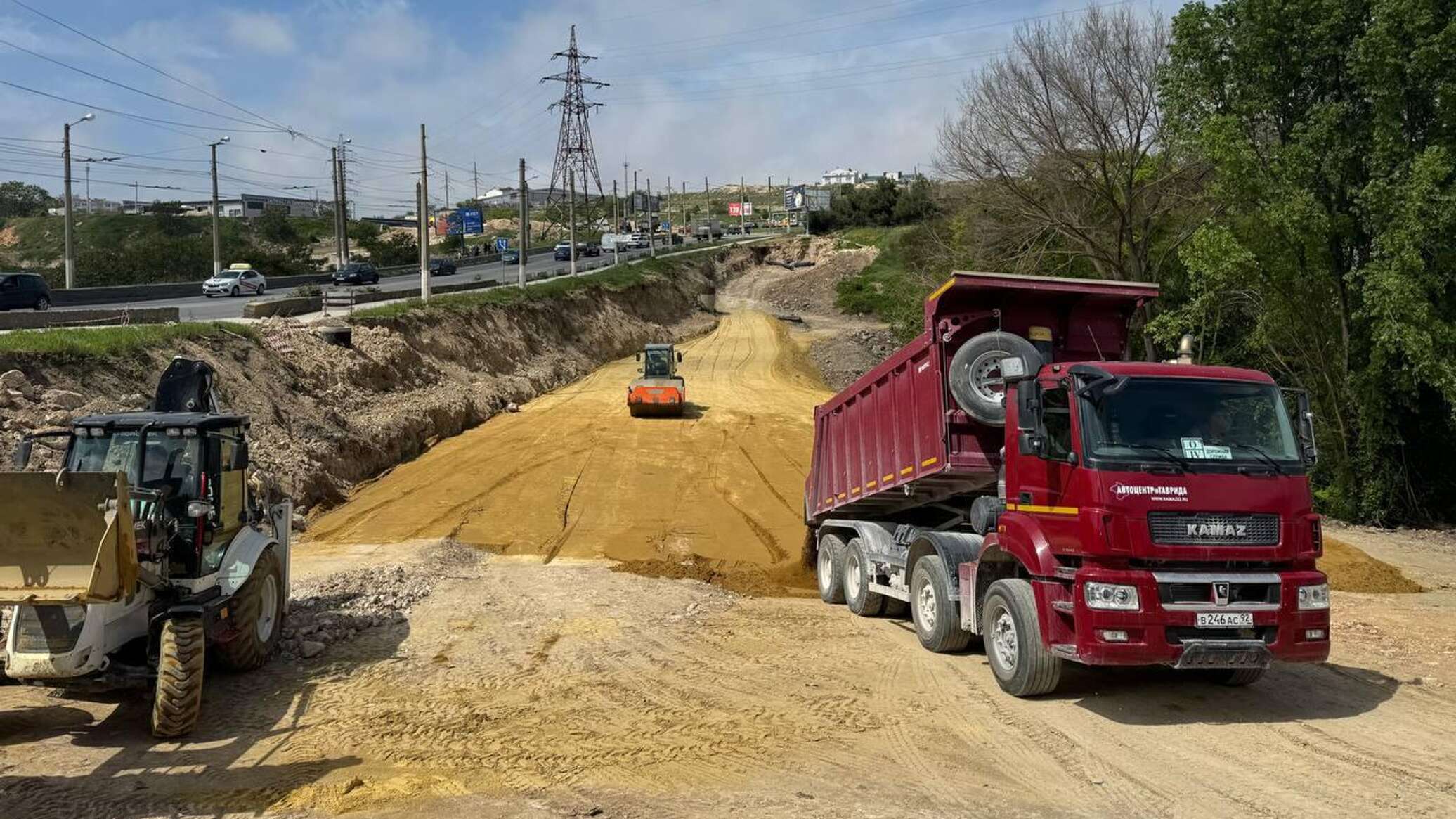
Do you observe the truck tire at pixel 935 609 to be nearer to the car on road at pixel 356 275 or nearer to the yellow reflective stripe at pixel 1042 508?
the yellow reflective stripe at pixel 1042 508

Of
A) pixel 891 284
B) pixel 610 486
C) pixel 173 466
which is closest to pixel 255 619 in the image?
pixel 173 466

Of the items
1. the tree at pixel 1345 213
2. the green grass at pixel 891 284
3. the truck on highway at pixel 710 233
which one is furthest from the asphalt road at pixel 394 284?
the tree at pixel 1345 213

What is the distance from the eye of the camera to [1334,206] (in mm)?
22250

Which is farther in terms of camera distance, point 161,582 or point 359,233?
point 359,233

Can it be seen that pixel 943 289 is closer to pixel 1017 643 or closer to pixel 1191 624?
pixel 1017 643

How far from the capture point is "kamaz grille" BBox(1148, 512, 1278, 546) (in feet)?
27.2

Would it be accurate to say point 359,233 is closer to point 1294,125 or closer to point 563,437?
point 563,437

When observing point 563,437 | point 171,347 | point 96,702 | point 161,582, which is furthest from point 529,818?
point 563,437

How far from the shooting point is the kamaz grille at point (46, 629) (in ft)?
25.8

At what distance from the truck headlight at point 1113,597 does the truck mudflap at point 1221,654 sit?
0.54m

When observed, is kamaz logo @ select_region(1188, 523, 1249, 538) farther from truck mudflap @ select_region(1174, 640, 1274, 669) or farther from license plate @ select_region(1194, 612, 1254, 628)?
truck mudflap @ select_region(1174, 640, 1274, 669)

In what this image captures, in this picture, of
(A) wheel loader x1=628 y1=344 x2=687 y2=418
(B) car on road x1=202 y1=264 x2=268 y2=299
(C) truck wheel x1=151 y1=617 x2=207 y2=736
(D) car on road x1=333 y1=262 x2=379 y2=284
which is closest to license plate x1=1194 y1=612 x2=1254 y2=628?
(C) truck wheel x1=151 y1=617 x2=207 y2=736

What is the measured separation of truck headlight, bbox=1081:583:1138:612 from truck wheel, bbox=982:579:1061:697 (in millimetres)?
714

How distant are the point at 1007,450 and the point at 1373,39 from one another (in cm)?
1659
